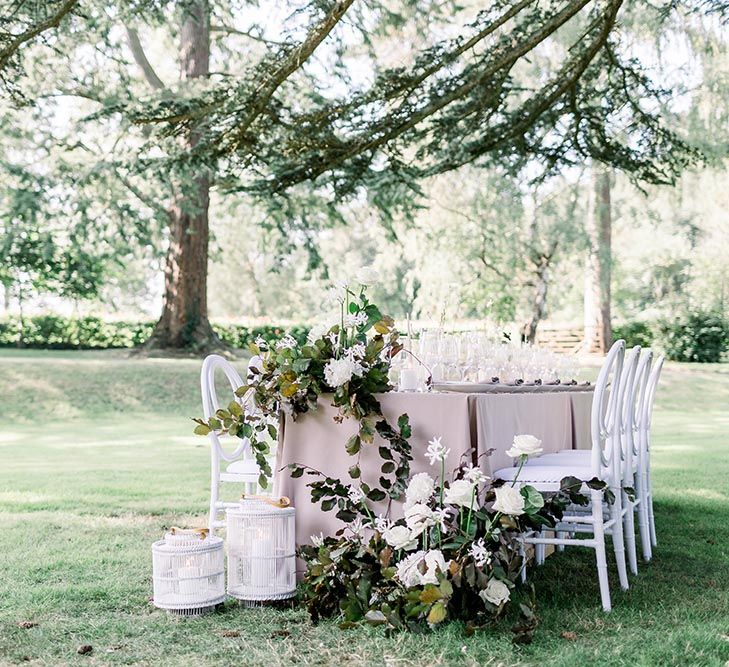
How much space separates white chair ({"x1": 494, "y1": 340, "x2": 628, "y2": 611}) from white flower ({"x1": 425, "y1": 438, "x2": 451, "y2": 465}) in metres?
0.36

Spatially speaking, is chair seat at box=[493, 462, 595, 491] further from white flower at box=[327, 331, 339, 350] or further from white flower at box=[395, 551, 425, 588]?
white flower at box=[327, 331, 339, 350]

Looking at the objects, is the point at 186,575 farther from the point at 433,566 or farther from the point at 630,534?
the point at 630,534

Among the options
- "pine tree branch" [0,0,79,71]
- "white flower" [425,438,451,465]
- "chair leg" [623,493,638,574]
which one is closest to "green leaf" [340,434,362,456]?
"white flower" [425,438,451,465]

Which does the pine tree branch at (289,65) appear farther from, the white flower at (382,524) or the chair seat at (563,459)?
the white flower at (382,524)

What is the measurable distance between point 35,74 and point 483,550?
46.2 feet

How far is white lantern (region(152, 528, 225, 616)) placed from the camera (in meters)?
3.85

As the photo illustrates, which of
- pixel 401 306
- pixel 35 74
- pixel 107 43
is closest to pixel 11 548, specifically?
pixel 107 43

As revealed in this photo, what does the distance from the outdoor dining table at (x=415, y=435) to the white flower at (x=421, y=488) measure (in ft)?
0.88

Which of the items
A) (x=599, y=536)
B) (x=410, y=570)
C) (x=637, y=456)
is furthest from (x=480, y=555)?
(x=637, y=456)

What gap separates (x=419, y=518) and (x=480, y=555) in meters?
0.26

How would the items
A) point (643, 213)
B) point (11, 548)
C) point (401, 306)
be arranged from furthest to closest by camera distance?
point (401, 306) < point (643, 213) < point (11, 548)

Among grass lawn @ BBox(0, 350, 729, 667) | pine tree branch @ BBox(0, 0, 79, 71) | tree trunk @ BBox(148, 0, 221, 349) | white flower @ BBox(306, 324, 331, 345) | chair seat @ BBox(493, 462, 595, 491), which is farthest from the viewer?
tree trunk @ BBox(148, 0, 221, 349)

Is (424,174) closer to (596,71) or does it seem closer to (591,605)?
(596,71)

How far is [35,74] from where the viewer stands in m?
15.5
